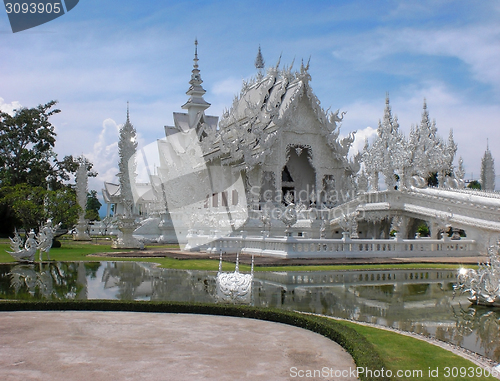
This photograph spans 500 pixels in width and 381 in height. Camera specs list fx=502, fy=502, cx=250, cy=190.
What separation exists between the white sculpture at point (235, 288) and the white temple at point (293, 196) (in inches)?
331

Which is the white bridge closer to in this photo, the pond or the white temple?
the white temple

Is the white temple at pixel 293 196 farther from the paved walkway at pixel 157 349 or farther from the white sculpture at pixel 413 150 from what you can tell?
the paved walkway at pixel 157 349

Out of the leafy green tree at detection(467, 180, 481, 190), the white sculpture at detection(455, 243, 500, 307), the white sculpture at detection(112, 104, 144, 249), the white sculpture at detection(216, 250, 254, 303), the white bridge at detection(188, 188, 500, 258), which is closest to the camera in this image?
the white sculpture at detection(216, 250, 254, 303)

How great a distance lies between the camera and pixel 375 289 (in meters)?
10.8

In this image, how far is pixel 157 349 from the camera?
222 inches

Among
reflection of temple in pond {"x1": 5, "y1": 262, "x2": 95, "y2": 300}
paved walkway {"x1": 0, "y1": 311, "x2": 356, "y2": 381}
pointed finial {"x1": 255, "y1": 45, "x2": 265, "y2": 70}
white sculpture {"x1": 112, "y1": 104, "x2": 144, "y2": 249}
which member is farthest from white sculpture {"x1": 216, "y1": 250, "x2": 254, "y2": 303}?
pointed finial {"x1": 255, "y1": 45, "x2": 265, "y2": 70}

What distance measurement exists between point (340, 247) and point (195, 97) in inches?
1268

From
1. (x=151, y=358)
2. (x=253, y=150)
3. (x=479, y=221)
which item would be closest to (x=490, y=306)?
(x=151, y=358)

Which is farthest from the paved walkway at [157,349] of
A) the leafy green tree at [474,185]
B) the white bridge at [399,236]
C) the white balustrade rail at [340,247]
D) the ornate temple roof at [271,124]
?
the leafy green tree at [474,185]

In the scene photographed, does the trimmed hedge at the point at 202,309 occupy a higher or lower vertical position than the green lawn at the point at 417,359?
higher

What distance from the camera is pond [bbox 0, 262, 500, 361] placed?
7.39 m

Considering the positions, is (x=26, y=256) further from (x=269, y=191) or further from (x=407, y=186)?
(x=407, y=186)

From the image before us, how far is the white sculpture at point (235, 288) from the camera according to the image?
8.29m

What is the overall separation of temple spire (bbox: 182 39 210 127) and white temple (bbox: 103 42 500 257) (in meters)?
10.7
